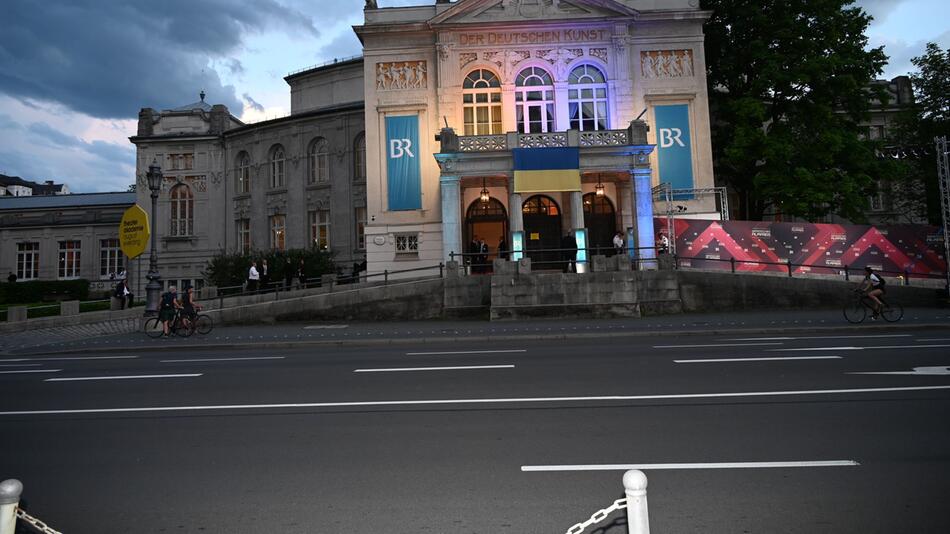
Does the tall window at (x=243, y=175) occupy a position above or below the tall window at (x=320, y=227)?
above

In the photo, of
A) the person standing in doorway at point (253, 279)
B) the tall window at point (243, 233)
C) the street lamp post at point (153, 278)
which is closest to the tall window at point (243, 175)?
the tall window at point (243, 233)

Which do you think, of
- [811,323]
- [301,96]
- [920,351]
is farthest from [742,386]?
[301,96]

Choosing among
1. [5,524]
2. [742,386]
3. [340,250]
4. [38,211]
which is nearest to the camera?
[5,524]

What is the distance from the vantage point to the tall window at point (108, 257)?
156 feet

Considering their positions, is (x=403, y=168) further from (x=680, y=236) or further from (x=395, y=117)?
(x=680, y=236)

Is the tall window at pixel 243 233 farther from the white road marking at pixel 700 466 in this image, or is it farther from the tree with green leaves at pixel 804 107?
the white road marking at pixel 700 466

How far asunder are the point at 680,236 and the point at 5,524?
86.1 ft

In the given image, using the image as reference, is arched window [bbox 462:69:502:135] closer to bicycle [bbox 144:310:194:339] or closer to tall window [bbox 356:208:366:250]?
tall window [bbox 356:208:366:250]

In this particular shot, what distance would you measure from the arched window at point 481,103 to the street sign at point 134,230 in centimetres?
1663

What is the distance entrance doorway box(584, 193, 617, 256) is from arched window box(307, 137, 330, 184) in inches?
764

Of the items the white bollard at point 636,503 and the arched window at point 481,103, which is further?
the arched window at point 481,103

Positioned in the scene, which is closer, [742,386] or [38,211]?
[742,386]

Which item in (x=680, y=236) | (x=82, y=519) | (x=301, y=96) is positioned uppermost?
(x=301, y=96)

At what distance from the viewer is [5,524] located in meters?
2.67
